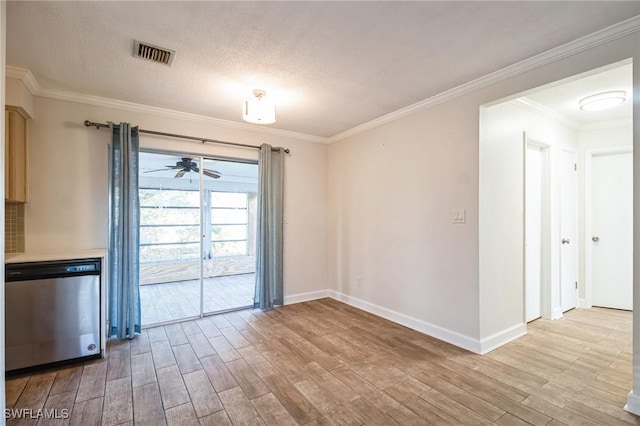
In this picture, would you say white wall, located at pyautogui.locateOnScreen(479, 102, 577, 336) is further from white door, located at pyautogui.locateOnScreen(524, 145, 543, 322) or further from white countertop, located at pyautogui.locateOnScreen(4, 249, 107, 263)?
white countertop, located at pyautogui.locateOnScreen(4, 249, 107, 263)

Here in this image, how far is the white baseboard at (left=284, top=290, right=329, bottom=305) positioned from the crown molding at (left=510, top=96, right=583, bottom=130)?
3.55 metres

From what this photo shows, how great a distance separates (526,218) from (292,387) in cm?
303

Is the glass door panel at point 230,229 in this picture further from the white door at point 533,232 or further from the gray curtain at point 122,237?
the white door at point 533,232

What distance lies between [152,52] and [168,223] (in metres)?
3.17

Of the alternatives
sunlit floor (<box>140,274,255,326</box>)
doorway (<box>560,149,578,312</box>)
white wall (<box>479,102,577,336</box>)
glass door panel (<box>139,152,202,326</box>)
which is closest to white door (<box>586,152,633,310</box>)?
doorway (<box>560,149,578,312</box>)

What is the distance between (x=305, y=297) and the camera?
4.51 meters

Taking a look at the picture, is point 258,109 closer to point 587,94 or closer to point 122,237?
point 122,237

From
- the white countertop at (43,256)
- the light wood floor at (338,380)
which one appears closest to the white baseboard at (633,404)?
the light wood floor at (338,380)

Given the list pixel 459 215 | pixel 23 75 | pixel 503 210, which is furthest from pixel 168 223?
pixel 503 210

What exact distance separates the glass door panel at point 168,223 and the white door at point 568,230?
4876 millimetres

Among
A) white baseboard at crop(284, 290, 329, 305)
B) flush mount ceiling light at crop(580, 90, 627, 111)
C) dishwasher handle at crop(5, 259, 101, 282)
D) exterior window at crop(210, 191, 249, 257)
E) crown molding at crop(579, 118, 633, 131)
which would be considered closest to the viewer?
dishwasher handle at crop(5, 259, 101, 282)

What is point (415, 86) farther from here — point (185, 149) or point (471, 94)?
point (185, 149)

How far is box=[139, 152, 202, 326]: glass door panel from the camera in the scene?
417cm

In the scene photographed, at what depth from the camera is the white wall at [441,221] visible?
9.07 feet
